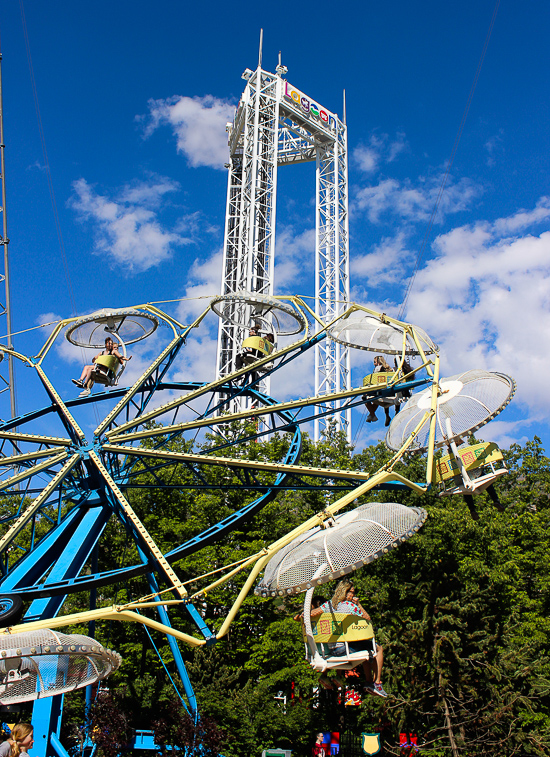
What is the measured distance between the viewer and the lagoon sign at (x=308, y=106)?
50.6 meters

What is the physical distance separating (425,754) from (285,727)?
14.6 ft

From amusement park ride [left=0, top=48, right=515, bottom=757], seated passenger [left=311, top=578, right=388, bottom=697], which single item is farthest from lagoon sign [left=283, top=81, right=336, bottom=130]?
seated passenger [left=311, top=578, right=388, bottom=697]

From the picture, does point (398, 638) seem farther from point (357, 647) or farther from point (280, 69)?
point (280, 69)

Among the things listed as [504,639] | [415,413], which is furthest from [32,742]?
[504,639]

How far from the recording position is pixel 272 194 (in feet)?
152

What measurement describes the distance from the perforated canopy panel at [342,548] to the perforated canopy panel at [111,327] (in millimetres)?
9583

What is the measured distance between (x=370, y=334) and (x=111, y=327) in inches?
296

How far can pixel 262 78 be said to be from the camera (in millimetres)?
50000

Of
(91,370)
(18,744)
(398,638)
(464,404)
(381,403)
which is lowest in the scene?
(18,744)

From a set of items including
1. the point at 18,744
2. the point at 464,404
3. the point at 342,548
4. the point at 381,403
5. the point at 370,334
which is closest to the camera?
the point at 342,548

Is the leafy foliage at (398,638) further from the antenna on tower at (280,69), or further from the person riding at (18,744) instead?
the antenna on tower at (280,69)

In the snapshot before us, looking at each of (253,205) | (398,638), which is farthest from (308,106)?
(398,638)

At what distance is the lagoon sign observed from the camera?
50594 mm

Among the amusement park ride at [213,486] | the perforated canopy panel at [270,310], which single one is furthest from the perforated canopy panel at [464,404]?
the perforated canopy panel at [270,310]
